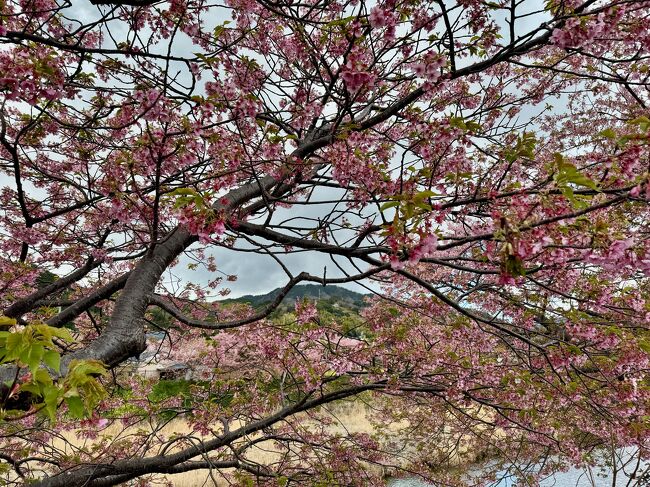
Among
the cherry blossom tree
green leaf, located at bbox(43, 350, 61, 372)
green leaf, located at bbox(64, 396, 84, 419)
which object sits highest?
the cherry blossom tree

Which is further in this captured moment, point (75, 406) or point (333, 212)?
point (333, 212)

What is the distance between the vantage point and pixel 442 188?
12.3 ft

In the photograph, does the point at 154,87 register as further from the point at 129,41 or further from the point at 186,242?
the point at 186,242

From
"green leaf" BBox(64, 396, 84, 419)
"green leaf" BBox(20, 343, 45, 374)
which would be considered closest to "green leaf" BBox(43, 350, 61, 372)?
"green leaf" BBox(20, 343, 45, 374)

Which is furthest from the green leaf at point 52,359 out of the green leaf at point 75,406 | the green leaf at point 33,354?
the green leaf at point 75,406

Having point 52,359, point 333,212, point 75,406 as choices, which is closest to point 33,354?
point 52,359

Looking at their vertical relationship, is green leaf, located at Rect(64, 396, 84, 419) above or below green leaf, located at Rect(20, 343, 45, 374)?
below

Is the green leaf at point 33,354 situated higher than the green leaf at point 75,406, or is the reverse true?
the green leaf at point 33,354

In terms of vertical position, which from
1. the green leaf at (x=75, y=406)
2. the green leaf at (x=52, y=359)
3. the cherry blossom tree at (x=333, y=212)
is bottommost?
the green leaf at (x=75, y=406)

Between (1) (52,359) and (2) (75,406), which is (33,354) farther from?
(2) (75,406)

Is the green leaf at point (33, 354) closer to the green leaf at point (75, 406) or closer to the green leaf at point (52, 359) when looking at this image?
the green leaf at point (52, 359)

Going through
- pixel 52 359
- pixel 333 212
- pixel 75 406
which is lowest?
pixel 75 406

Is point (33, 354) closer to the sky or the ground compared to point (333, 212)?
closer to the ground

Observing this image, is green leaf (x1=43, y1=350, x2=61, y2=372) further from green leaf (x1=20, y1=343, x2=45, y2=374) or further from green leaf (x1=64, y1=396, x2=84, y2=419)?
green leaf (x1=64, y1=396, x2=84, y2=419)
